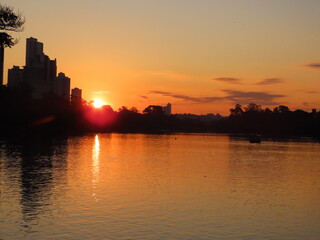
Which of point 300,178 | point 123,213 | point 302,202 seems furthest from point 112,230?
point 300,178

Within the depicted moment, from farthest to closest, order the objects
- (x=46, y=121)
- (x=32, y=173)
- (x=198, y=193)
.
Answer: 1. (x=46, y=121)
2. (x=32, y=173)
3. (x=198, y=193)

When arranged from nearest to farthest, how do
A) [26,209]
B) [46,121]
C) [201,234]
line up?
[201,234]
[26,209]
[46,121]

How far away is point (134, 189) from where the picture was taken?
136ft

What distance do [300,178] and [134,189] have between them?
975 inches

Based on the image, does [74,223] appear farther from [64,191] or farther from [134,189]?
[134,189]

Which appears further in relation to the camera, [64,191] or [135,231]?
[64,191]

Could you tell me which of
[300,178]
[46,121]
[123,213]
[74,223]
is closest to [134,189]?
[123,213]

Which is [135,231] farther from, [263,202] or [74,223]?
[263,202]

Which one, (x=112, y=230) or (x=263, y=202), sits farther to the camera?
(x=263, y=202)

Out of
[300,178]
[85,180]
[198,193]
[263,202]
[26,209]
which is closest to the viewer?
[26,209]

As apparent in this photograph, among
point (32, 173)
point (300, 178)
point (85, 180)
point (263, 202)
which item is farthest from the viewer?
point (300, 178)

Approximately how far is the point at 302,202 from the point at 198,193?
9123 mm

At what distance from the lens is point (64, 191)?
3872 centimetres

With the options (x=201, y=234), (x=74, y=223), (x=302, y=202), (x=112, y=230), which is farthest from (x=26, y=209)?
(x=302, y=202)
